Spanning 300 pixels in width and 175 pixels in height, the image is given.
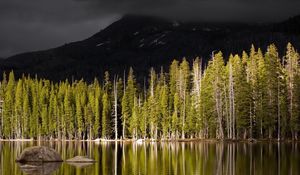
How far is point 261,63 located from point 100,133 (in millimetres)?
54695

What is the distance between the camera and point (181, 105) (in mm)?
128375

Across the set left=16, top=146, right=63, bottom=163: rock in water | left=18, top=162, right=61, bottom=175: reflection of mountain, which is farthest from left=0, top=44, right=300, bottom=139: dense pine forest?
left=18, top=162, right=61, bottom=175: reflection of mountain

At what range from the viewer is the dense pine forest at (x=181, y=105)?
110062mm

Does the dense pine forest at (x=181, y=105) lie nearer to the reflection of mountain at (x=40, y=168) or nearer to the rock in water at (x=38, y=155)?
the rock in water at (x=38, y=155)

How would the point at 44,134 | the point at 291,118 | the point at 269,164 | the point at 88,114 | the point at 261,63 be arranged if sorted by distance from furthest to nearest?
the point at 44,134
the point at 88,114
the point at 261,63
the point at 291,118
the point at 269,164

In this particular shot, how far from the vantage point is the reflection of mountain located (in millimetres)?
45456

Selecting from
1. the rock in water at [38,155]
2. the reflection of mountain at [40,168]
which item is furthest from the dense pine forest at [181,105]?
the reflection of mountain at [40,168]

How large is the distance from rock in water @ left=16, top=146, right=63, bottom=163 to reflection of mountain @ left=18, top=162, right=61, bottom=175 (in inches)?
52.3

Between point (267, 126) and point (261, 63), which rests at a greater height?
point (261, 63)

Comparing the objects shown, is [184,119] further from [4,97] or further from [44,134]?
[4,97]

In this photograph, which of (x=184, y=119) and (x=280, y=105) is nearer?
(x=280, y=105)

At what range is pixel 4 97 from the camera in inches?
6491

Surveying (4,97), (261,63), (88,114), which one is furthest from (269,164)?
(4,97)

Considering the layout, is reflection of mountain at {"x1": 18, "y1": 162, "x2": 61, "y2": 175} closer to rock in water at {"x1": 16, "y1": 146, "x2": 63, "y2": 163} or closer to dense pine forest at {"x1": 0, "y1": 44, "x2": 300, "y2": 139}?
rock in water at {"x1": 16, "y1": 146, "x2": 63, "y2": 163}
